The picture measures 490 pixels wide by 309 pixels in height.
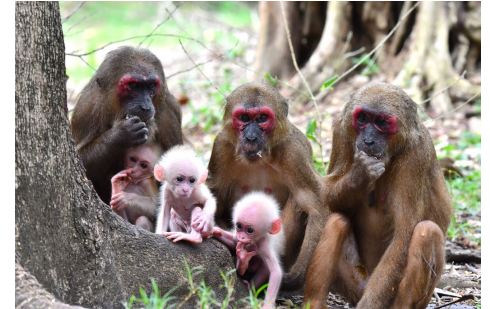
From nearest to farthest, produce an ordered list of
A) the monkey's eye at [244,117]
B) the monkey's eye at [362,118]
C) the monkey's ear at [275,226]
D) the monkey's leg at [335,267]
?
the monkey's eye at [362,118], the monkey's leg at [335,267], the monkey's ear at [275,226], the monkey's eye at [244,117]

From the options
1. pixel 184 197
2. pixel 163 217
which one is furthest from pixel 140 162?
pixel 184 197

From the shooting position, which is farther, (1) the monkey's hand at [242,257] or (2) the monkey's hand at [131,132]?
(2) the monkey's hand at [131,132]

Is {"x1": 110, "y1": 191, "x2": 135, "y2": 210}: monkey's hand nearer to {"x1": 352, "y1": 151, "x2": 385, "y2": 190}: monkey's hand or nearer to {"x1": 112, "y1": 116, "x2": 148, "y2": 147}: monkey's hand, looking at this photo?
{"x1": 112, "y1": 116, "x2": 148, "y2": 147}: monkey's hand

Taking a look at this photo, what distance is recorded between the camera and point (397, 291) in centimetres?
528

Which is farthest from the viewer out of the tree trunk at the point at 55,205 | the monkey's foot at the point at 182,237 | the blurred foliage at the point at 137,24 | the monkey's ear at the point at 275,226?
the blurred foliage at the point at 137,24

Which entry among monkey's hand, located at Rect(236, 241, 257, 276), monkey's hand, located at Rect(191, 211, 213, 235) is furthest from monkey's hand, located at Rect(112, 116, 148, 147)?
monkey's hand, located at Rect(236, 241, 257, 276)

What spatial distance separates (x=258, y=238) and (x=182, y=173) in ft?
3.01

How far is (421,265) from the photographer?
5164 millimetres

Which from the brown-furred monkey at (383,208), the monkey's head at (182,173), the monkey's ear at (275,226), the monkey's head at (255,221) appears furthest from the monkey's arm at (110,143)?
the brown-furred monkey at (383,208)

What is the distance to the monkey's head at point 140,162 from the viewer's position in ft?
21.1

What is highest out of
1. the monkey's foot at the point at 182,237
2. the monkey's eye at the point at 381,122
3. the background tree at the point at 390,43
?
the background tree at the point at 390,43

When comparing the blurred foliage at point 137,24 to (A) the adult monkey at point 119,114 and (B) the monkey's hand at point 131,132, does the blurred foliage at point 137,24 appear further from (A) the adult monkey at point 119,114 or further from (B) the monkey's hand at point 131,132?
(B) the monkey's hand at point 131,132

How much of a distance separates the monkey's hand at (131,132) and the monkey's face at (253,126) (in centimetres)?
93

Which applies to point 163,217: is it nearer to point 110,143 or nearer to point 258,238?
point 258,238
